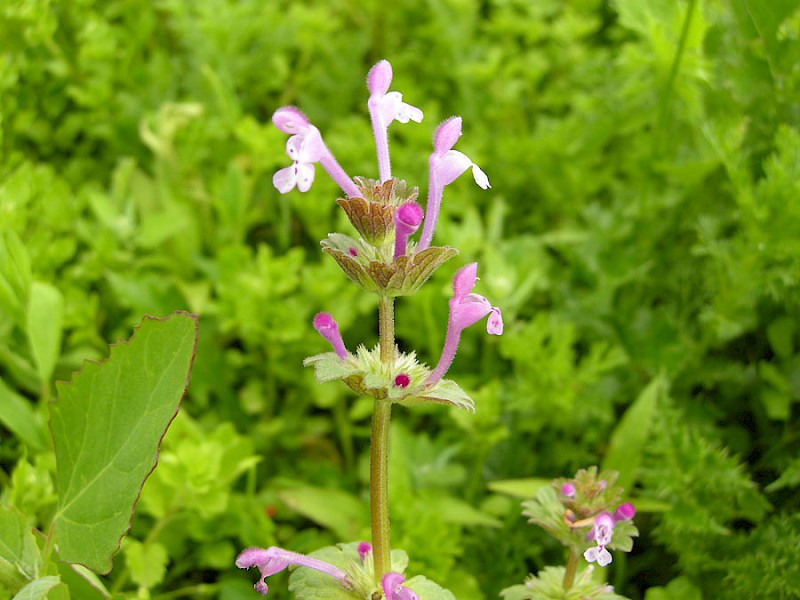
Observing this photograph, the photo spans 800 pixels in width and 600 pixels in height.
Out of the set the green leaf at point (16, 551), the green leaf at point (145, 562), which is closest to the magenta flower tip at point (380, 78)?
the green leaf at point (16, 551)

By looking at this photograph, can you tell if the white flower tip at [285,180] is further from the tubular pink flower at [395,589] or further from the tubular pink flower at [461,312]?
the tubular pink flower at [395,589]

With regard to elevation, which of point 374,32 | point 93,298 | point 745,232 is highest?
point 374,32

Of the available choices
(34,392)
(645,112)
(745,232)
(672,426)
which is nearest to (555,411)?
(672,426)

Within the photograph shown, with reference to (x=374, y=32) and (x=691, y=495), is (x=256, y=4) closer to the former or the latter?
(x=374, y=32)

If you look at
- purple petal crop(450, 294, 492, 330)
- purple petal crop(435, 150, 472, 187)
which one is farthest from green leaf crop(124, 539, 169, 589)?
purple petal crop(435, 150, 472, 187)

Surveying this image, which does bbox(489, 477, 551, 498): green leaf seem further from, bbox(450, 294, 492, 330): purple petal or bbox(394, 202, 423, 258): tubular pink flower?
bbox(394, 202, 423, 258): tubular pink flower

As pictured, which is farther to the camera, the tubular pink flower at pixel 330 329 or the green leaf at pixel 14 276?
the green leaf at pixel 14 276
